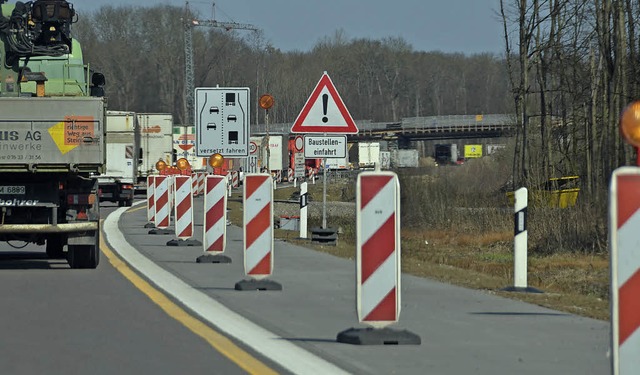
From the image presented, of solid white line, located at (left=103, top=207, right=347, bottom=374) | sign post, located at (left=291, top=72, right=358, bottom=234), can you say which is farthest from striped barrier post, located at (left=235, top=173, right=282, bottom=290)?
sign post, located at (left=291, top=72, right=358, bottom=234)

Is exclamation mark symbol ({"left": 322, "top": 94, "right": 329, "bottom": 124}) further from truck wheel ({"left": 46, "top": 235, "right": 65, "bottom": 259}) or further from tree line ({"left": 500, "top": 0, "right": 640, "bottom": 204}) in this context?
tree line ({"left": 500, "top": 0, "right": 640, "bottom": 204})

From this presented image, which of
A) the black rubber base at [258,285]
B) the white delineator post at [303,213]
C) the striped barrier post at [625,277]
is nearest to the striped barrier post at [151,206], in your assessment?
the white delineator post at [303,213]

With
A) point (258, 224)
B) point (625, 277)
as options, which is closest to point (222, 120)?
point (258, 224)

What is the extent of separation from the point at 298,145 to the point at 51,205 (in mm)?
17011

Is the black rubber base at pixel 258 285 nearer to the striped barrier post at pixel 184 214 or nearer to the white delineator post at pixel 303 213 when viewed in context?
the striped barrier post at pixel 184 214

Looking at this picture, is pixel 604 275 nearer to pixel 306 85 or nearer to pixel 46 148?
pixel 46 148

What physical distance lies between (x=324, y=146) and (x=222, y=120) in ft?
6.63

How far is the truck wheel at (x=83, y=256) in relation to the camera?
1883 cm

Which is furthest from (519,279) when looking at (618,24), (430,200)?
(430,200)

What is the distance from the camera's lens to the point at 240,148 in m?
21.1

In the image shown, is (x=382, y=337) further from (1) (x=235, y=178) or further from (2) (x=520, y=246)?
(1) (x=235, y=178)

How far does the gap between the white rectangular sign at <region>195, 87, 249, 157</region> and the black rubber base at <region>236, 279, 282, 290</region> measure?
5737 mm

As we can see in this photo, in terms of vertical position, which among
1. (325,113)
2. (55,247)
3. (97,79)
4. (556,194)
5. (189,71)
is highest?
(189,71)

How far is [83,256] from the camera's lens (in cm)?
1889
